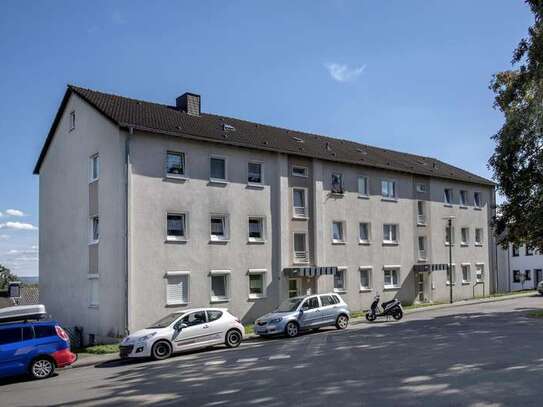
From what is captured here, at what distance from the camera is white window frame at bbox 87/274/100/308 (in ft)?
83.8

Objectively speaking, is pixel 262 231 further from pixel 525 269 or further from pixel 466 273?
pixel 525 269

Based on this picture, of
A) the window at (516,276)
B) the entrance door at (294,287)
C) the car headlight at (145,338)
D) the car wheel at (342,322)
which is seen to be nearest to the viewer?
the car headlight at (145,338)

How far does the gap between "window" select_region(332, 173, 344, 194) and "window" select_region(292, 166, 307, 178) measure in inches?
85.2

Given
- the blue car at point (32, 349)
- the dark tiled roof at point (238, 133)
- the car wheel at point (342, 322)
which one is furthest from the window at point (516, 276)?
the blue car at point (32, 349)

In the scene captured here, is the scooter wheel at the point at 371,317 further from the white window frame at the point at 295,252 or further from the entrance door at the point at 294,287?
the white window frame at the point at 295,252

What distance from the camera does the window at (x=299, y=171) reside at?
101ft

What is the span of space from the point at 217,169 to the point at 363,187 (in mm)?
10663

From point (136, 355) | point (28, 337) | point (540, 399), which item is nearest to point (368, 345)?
point (136, 355)

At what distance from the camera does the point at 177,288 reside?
25.3 m

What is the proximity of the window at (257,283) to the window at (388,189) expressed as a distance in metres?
11.1

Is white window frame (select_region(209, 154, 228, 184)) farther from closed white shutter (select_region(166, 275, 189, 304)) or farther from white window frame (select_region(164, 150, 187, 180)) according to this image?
closed white shutter (select_region(166, 275, 189, 304))

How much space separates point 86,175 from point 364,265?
641 inches

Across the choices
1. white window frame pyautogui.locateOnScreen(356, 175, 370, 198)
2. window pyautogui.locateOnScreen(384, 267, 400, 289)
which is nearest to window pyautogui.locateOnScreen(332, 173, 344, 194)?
white window frame pyautogui.locateOnScreen(356, 175, 370, 198)

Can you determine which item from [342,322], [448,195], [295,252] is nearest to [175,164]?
[295,252]
